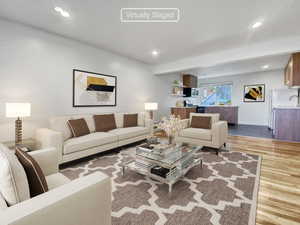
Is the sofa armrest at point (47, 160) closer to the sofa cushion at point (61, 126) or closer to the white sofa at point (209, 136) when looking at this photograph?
the sofa cushion at point (61, 126)

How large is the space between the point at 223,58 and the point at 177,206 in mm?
3819

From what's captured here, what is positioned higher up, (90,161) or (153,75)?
(153,75)

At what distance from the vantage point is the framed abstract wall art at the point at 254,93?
6949 mm

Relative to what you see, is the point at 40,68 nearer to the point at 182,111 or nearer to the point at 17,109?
the point at 17,109

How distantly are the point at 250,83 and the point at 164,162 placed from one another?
23.8 ft

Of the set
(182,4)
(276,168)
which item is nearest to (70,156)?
(182,4)

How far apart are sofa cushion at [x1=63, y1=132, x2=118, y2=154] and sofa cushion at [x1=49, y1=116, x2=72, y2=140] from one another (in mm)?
199

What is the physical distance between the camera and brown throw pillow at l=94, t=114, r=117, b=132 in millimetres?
3457

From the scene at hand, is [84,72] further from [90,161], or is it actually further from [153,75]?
[153,75]

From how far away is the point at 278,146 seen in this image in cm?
385

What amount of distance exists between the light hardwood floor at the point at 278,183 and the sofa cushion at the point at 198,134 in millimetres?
758

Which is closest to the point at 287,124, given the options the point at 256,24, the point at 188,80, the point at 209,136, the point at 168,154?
the point at 209,136

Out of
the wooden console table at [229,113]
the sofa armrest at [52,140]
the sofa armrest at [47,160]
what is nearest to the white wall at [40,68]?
the sofa armrest at [52,140]

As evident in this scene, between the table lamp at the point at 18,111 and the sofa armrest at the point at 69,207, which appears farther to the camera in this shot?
the table lamp at the point at 18,111
